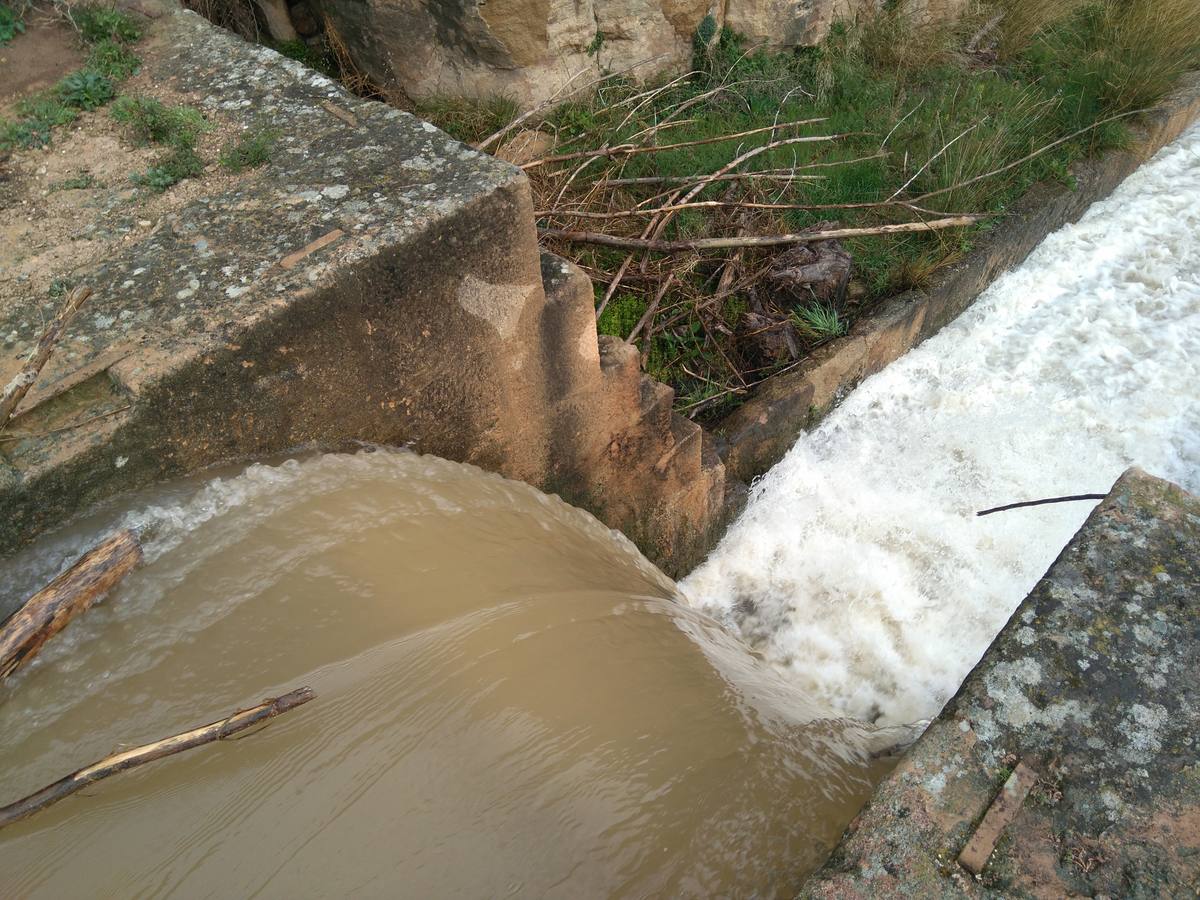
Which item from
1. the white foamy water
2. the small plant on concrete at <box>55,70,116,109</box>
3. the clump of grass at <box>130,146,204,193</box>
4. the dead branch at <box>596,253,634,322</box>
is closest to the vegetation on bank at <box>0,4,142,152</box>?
the small plant on concrete at <box>55,70,116,109</box>

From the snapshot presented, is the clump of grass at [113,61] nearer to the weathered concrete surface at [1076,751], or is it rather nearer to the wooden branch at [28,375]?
the wooden branch at [28,375]

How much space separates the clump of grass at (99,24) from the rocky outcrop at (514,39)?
65.0 inches

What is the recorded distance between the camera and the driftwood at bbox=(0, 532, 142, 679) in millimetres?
1617

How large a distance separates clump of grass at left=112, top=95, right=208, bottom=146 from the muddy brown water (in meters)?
1.23

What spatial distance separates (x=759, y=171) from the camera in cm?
452

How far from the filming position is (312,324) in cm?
213

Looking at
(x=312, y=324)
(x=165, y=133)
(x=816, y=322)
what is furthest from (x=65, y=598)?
(x=816, y=322)

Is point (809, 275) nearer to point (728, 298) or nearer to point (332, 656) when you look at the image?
point (728, 298)

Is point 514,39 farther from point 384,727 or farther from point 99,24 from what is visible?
point 384,727

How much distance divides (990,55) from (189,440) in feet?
20.0

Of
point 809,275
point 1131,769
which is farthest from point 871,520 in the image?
point 1131,769

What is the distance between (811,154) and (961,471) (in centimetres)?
199

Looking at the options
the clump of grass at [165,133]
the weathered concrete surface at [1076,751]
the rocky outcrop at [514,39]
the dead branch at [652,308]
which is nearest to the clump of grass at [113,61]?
the clump of grass at [165,133]

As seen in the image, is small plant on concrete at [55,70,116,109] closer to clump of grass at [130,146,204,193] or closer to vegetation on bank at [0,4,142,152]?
vegetation on bank at [0,4,142,152]
